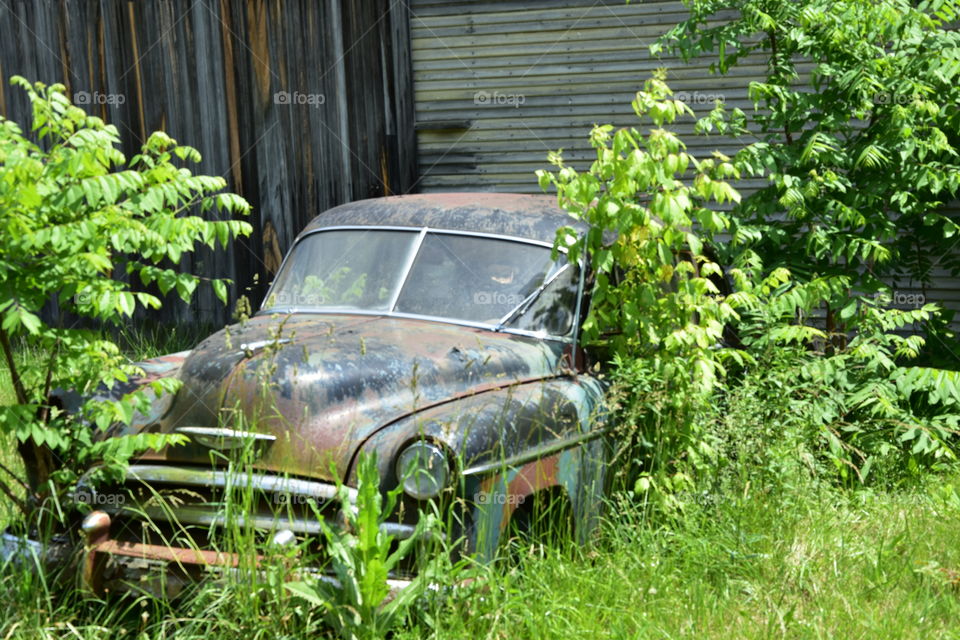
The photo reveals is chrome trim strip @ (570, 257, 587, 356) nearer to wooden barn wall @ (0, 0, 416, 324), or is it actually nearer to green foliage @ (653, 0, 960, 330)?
green foliage @ (653, 0, 960, 330)

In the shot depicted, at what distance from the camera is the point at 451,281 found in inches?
177

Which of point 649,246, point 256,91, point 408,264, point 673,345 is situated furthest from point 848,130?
point 256,91

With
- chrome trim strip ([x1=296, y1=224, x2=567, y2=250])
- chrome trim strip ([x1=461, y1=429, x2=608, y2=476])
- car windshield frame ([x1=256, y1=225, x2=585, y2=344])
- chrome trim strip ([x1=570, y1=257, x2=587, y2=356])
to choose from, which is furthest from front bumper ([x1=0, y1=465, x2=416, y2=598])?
chrome trim strip ([x1=296, y1=224, x2=567, y2=250])

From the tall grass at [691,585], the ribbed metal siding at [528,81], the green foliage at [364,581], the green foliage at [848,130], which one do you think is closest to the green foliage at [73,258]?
the tall grass at [691,585]

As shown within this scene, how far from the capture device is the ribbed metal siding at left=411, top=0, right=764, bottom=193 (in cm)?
783

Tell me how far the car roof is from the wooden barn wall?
347cm

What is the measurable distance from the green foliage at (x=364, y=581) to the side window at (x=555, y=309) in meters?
1.43

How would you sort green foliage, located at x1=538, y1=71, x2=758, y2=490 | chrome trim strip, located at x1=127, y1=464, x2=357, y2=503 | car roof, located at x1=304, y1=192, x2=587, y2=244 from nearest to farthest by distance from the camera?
chrome trim strip, located at x1=127, y1=464, x2=357, y2=503
green foliage, located at x1=538, y1=71, x2=758, y2=490
car roof, located at x1=304, y1=192, x2=587, y2=244

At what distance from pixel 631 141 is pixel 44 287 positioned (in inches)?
95.7

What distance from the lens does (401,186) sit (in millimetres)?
8438

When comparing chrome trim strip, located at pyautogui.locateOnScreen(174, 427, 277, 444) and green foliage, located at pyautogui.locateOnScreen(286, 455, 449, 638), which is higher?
chrome trim strip, located at pyautogui.locateOnScreen(174, 427, 277, 444)

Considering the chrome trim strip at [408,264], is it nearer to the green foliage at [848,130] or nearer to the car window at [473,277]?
the car window at [473,277]

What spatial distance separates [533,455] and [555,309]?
0.98m

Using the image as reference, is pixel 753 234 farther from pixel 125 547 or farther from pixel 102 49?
pixel 102 49
